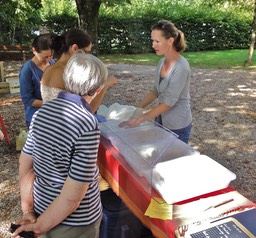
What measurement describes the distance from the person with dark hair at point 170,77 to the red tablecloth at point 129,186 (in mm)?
358

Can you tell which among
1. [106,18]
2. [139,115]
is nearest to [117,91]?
[139,115]

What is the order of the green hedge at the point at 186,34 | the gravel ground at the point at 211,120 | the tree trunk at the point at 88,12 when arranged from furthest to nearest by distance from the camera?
the green hedge at the point at 186,34 < the tree trunk at the point at 88,12 < the gravel ground at the point at 211,120

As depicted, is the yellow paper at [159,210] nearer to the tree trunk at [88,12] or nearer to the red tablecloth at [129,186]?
the red tablecloth at [129,186]

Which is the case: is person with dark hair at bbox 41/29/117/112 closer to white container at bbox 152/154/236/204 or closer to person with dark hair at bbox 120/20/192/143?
person with dark hair at bbox 120/20/192/143

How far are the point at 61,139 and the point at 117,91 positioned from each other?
6.25 meters

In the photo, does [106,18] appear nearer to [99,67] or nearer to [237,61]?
[237,61]

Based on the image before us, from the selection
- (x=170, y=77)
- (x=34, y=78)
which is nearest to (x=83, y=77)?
(x=170, y=77)

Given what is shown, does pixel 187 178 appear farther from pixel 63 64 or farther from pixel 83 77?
pixel 63 64

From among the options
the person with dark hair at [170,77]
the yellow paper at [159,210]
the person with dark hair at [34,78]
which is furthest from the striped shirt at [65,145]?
the person with dark hair at [34,78]

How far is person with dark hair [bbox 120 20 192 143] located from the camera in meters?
2.29

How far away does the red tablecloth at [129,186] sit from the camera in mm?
1519

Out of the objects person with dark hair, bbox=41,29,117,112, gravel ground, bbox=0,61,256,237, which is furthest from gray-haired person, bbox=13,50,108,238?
gravel ground, bbox=0,61,256,237

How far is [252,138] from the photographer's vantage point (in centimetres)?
478

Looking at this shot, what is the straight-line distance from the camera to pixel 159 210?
1.53m
